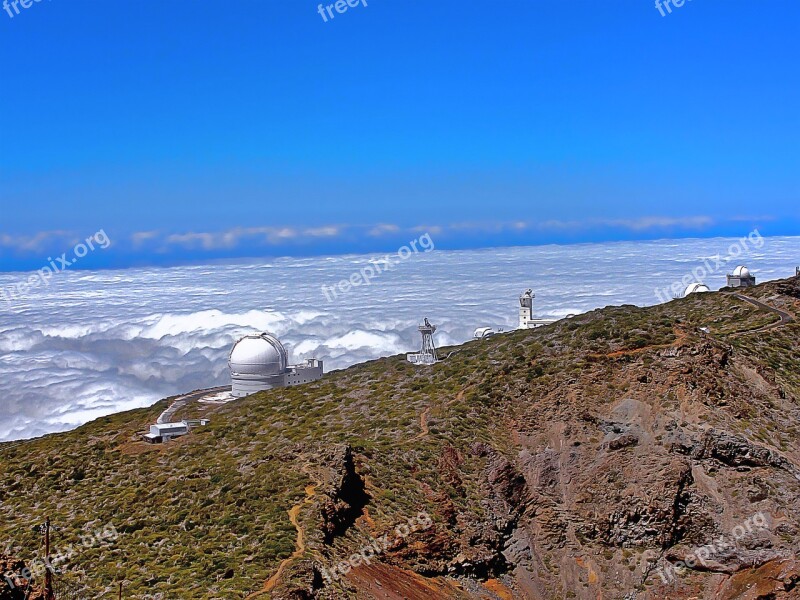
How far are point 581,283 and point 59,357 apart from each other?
239 feet

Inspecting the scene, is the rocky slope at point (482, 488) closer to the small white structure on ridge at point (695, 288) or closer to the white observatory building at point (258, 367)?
the white observatory building at point (258, 367)

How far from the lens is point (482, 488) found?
17.6 metres

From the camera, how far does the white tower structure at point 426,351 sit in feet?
92.4

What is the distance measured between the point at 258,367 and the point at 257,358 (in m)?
0.36

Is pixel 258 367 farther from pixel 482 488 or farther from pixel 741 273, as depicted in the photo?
pixel 741 273

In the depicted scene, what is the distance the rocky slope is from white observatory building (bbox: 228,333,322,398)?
6.83 metres

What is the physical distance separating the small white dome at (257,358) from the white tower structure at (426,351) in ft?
18.1

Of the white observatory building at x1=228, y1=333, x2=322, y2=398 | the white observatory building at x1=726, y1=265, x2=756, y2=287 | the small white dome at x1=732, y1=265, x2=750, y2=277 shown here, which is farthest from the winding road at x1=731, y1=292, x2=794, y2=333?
the white observatory building at x1=228, y1=333, x2=322, y2=398

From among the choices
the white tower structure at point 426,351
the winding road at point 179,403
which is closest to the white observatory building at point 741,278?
the white tower structure at point 426,351

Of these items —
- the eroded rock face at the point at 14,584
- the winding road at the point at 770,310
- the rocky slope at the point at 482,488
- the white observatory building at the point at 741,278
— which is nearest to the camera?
the eroded rock face at the point at 14,584

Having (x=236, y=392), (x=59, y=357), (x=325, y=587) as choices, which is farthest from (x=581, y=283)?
(x=325, y=587)

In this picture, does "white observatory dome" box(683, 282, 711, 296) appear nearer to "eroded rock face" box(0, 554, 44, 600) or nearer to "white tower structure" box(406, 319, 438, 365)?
"white tower structure" box(406, 319, 438, 365)

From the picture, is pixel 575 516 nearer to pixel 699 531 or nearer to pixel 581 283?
pixel 699 531

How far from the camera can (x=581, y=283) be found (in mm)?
117438
